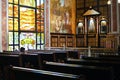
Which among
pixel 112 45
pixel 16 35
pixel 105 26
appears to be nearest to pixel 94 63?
pixel 112 45

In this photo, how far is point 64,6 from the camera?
18.3 metres

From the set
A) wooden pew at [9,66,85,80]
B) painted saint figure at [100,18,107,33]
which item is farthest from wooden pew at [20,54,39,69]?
painted saint figure at [100,18,107,33]

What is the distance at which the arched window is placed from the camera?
14.0 m

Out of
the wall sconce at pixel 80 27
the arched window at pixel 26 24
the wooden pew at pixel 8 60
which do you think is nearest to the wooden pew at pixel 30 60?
the wooden pew at pixel 8 60

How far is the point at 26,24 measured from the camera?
1495 centimetres

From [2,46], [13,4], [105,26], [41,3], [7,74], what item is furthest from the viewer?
[105,26]

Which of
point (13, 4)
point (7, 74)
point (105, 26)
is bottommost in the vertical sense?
point (7, 74)

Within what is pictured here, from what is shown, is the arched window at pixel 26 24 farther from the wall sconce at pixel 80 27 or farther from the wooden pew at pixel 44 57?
the wooden pew at pixel 44 57

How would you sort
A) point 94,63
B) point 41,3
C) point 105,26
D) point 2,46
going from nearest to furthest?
1. point 94,63
2. point 2,46
3. point 41,3
4. point 105,26

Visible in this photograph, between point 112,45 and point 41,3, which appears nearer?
point 112,45

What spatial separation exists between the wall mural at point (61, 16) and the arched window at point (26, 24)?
54.7 inches

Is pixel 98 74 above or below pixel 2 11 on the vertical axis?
below

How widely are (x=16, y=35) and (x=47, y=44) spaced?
252 cm

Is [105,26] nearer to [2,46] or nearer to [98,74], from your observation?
[2,46]
